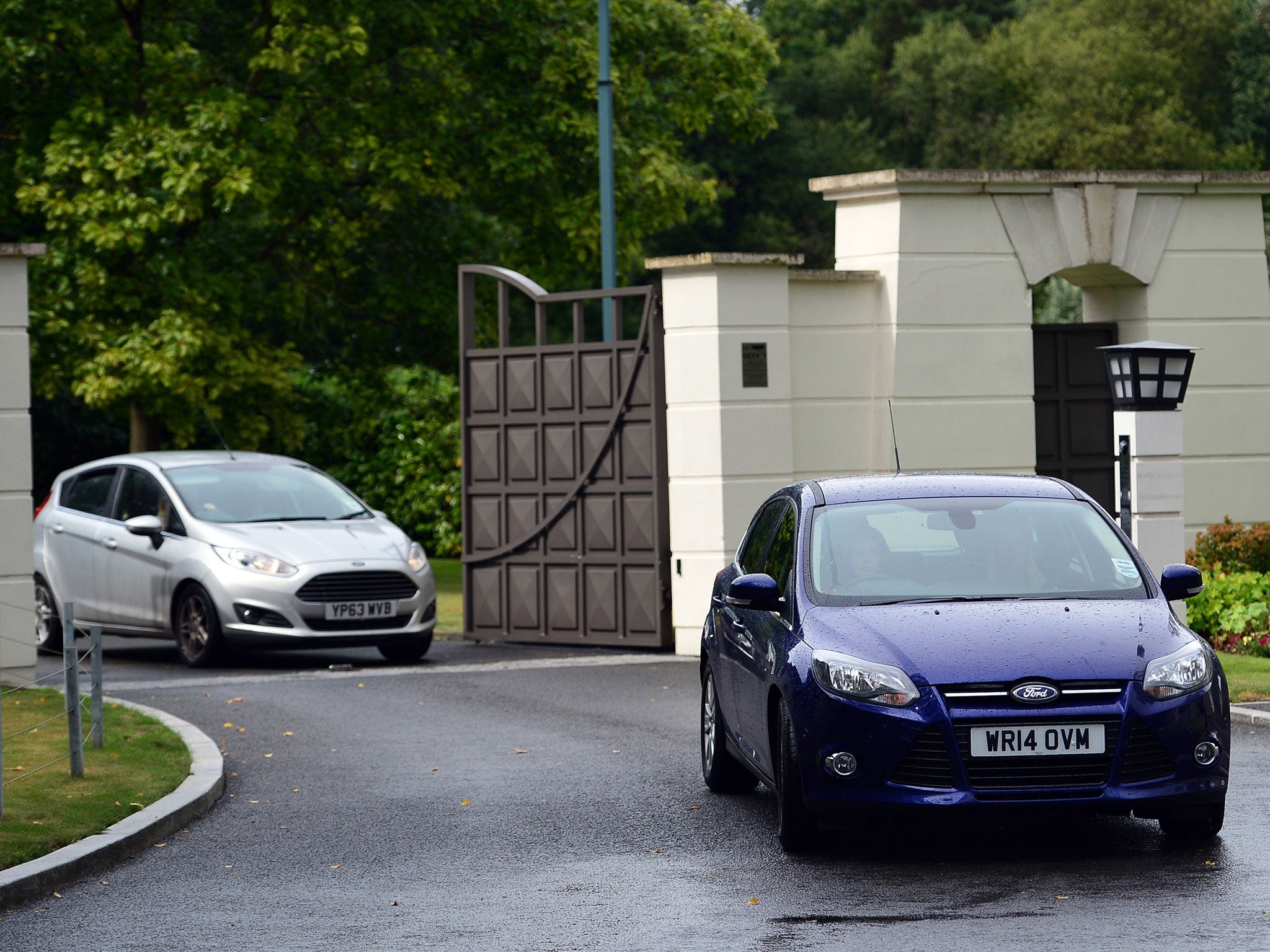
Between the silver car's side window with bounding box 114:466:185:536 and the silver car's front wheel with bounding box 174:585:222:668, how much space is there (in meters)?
0.64

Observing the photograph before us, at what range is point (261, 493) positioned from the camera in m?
17.2

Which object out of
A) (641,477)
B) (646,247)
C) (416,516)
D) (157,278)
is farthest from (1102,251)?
(646,247)

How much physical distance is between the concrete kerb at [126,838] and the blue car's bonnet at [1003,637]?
2991 millimetres

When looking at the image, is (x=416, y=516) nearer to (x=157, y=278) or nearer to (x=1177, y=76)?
(x=157, y=278)

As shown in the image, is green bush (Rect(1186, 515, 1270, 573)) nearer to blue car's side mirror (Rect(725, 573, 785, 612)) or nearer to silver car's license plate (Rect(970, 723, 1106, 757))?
blue car's side mirror (Rect(725, 573, 785, 612))

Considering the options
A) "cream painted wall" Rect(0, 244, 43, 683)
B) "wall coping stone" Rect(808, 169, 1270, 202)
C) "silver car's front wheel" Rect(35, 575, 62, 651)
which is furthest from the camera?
"silver car's front wheel" Rect(35, 575, 62, 651)

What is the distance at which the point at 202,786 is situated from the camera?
9.74 metres

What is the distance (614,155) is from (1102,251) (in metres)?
9.71

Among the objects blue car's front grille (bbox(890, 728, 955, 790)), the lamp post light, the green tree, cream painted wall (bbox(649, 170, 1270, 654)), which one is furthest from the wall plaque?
blue car's front grille (bbox(890, 728, 955, 790))

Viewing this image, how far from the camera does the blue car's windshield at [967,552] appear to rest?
8.25 metres

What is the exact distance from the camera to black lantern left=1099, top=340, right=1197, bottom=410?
1298 cm

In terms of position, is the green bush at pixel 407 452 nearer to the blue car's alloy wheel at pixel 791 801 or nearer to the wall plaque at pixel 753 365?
the wall plaque at pixel 753 365

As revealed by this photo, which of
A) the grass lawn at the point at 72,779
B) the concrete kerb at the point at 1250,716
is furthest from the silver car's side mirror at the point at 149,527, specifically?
the concrete kerb at the point at 1250,716

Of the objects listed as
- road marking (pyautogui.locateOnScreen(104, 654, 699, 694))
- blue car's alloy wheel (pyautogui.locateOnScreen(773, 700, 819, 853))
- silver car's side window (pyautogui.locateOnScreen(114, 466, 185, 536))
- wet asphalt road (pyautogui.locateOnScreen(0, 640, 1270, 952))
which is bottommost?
road marking (pyautogui.locateOnScreen(104, 654, 699, 694))
